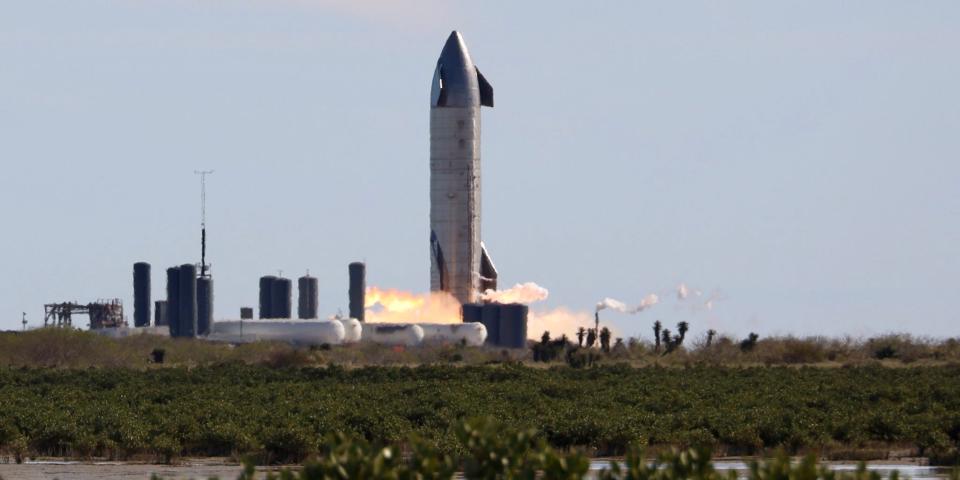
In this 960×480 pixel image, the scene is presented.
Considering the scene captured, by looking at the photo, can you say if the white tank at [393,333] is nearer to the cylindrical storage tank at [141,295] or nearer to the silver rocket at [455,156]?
the silver rocket at [455,156]

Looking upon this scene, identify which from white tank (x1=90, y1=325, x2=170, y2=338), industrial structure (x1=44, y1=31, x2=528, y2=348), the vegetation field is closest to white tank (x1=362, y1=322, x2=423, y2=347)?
industrial structure (x1=44, y1=31, x2=528, y2=348)

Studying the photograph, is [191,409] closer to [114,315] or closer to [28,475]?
[28,475]

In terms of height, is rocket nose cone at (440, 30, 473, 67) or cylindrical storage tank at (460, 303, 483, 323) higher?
rocket nose cone at (440, 30, 473, 67)

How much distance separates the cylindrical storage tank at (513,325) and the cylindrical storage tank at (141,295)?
31.1 metres

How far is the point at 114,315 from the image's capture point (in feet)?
486

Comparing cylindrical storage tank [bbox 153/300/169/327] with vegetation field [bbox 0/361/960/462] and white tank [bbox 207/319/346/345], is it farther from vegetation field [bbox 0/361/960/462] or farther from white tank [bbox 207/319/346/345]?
vegetation field [bbox 0/361/960/462]

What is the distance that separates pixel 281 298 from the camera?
15450 centimetres

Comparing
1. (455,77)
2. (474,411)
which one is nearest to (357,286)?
(455,77)

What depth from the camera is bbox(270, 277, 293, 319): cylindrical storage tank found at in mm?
154000

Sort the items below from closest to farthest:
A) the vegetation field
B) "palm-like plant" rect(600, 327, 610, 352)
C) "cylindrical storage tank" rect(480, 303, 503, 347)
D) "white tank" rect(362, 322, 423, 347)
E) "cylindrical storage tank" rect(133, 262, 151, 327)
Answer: the vegetation field, "palm-like plant" rect(600, 327, 610, 352), "white tank" rect(362, 322, 423, 347), "cylindrical storage tank" rect(480, 303, 503, 347), "cylindrical storage tank" rect(133, 262, 151, 327)

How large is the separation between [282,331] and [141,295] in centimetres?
1639

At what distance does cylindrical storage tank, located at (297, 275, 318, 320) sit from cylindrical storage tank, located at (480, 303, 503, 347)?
2995 cm

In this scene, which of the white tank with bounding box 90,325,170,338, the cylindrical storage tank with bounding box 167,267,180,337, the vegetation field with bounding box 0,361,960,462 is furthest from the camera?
the cylindrical storage tank with bounding box 167,267,180,337

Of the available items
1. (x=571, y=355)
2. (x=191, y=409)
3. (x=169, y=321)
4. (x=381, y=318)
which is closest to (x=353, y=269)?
(x=381, y=318)
